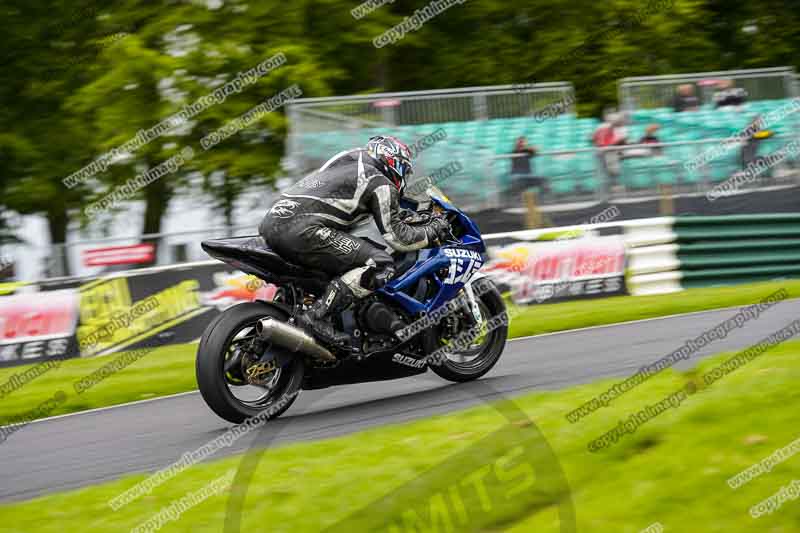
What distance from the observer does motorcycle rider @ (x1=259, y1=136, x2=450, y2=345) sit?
7.48 metres

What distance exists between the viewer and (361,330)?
25.4ft

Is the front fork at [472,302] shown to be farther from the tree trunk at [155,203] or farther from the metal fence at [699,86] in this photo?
the tree trunk at [155,203]

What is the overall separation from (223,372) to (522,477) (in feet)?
8.53

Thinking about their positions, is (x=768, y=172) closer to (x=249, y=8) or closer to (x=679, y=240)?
(x=679, y=240)

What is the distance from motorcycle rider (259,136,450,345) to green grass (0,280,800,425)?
10.3ft

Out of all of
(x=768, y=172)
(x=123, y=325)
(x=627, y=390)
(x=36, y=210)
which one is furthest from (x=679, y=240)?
(x=36, y=210)

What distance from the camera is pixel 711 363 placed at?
7047 millimetres

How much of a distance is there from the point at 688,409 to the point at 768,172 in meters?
11.1
